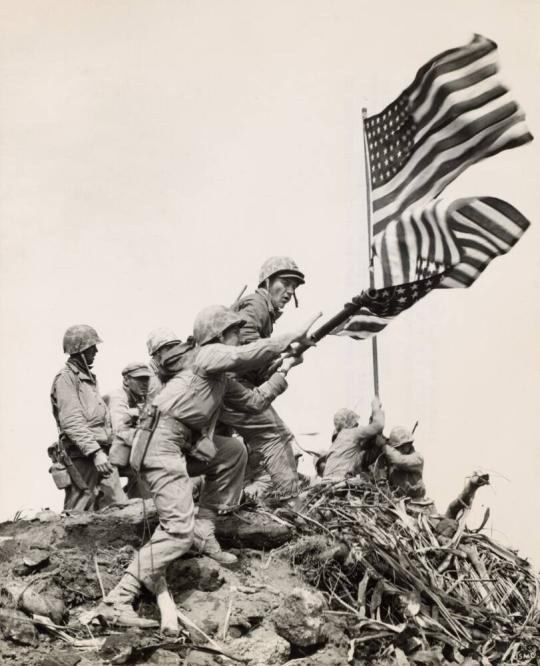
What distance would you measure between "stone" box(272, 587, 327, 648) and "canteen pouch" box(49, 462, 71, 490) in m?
3.77

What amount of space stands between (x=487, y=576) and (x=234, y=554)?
241cm

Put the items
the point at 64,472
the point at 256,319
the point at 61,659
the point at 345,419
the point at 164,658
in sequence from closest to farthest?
the point at 61,659 → the point at 164,658 → the point at 256,319 → the point at 64,472 → the point at 345,419

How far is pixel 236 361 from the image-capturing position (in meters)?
7.25

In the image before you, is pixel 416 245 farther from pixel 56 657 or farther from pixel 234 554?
pixel 56 657

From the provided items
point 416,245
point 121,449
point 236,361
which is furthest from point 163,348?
point 416,245

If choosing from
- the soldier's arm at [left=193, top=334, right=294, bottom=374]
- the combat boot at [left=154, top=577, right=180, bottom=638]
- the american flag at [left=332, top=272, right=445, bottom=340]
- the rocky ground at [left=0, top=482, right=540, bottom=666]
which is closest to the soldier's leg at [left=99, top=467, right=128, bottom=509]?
the rocky ground at [left=0, top=482, right=540, bottom=666]

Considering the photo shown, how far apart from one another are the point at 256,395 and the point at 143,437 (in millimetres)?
Result: 1480

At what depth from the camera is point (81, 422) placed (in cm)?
988

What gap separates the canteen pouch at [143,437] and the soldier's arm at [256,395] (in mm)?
1116

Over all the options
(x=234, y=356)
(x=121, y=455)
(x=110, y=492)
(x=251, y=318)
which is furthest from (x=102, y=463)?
(x=234, y=356)

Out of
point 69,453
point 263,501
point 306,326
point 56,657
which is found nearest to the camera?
point 56,657

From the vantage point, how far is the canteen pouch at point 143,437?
7340 mm

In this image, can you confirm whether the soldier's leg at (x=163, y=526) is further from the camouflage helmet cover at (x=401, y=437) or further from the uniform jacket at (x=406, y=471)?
the camouflage helmet cover at (x=401, y=437)

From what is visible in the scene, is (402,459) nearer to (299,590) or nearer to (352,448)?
(352,448)
